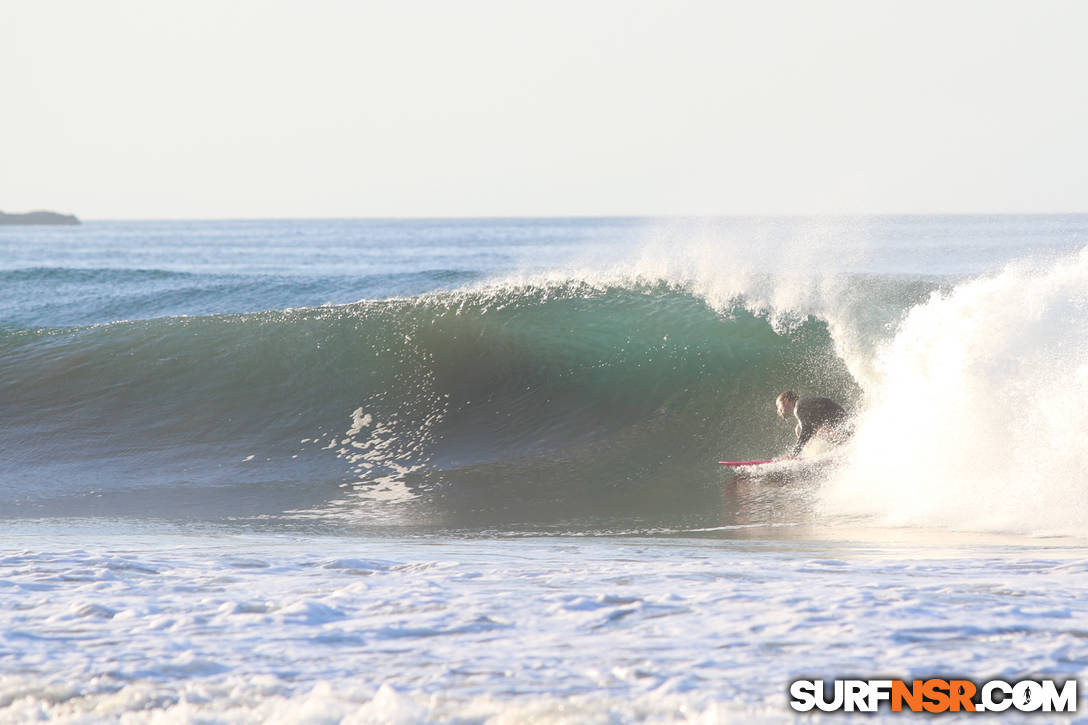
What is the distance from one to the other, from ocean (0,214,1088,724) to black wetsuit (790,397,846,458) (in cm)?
35

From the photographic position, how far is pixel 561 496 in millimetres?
7875

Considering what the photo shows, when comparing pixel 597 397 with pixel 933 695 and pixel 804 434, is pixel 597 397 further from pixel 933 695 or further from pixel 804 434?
pixel 933 695

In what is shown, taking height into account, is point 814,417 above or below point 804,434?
above

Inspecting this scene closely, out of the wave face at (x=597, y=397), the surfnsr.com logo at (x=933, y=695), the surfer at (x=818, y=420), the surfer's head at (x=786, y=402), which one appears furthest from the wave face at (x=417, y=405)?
the surfnsr.com logo at (x=933, y=695)

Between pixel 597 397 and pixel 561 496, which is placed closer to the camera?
pixel 561 496

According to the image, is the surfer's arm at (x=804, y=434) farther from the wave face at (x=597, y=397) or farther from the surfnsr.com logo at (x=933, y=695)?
the surfnsr.com logo at (x=933, y=695)

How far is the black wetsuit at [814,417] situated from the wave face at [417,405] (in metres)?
0.66

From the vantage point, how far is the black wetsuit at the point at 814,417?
8.41 m

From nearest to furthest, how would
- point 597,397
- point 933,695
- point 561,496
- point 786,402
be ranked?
point 933,695 < point 561,496 < point 786,402 < point 597,397

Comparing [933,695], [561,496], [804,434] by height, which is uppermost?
[933,695]

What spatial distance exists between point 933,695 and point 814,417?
5.33m

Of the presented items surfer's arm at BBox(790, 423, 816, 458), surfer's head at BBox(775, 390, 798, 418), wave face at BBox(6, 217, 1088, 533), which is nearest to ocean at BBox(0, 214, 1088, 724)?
wave face at BBox(6, 217, 1088, 533)

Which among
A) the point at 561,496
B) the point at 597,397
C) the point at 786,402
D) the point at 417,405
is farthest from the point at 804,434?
the point at 417,405

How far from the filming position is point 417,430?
10102 millimetres
